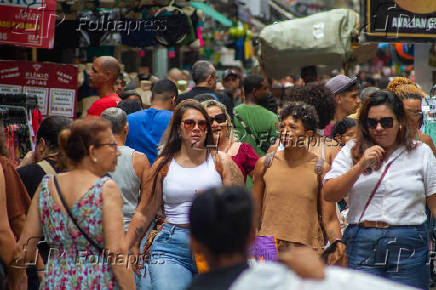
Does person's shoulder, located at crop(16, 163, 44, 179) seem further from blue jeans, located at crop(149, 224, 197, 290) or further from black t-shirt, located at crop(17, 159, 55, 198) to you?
blue jeans, located at crop(149, 224, 197, 290)

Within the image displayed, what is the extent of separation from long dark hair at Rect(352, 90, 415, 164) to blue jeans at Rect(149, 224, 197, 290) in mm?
1349

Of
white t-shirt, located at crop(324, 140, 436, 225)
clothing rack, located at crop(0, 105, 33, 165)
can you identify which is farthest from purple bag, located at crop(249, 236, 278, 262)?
clothing rack, located at crop(0, 105, 33, 165)

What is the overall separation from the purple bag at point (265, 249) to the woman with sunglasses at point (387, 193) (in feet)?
1.94

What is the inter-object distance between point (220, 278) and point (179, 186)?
9.16 ft

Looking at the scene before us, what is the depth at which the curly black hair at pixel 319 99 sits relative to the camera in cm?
681

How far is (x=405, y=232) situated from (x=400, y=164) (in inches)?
17.2

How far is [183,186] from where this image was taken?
5.42 m

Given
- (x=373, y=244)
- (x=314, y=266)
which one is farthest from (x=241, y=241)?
(x=373, y=244)

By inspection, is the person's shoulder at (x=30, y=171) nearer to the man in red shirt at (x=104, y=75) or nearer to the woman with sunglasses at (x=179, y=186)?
the woman with sunglasses at (x=179, y=186)

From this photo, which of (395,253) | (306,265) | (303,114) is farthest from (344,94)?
(306,265)

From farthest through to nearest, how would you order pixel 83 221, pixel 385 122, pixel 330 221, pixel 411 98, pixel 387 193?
pixel 411 98
pixel 330 221
pixel 385 122
pixel 387 193
pixel 83 221

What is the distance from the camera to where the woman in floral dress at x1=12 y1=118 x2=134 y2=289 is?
4156 millimetres

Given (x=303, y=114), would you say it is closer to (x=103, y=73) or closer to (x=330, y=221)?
(x=330, y=221)

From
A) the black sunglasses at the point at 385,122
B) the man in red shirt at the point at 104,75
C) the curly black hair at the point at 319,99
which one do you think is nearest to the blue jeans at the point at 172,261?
the black sunglasses at the point at 385,122
